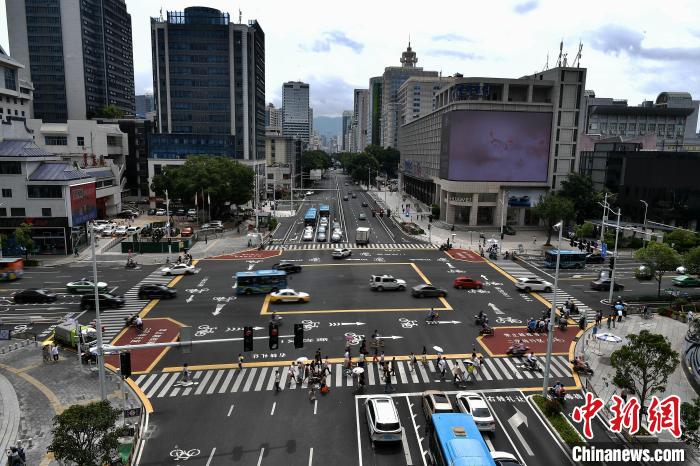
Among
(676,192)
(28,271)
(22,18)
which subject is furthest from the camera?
(22,18)

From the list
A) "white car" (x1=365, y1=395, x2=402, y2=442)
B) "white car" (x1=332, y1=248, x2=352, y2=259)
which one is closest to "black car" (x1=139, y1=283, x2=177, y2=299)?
"white car" (x1=332, y1=248, x2=352, y2=259)

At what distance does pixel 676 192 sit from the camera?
87312mm

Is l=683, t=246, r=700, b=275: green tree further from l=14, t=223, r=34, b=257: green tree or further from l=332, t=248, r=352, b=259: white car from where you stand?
l=14, t=223, r=34, b=257: green tree

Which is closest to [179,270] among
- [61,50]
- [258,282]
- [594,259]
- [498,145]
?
[258,282]

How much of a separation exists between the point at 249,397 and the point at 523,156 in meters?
81.8

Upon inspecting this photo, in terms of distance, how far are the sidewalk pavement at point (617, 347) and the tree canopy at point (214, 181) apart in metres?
68.9

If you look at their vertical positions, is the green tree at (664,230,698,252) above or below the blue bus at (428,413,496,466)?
above

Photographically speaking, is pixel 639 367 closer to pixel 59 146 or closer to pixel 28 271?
pixel 28 271

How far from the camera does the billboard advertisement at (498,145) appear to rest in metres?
93.7

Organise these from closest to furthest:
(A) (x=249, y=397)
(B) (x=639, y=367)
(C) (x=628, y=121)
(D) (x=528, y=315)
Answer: (B) (x=639, y=367), (A) (x=249, y=397), (D) (x=528, y=315), (C) (x=628, y=121)

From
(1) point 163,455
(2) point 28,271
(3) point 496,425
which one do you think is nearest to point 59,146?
(2) point 28,271

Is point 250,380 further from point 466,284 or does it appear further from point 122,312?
point 466,284

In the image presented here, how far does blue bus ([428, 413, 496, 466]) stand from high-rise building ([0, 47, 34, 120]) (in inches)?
5210

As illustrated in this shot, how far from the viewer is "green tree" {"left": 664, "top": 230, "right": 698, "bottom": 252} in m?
61.0
